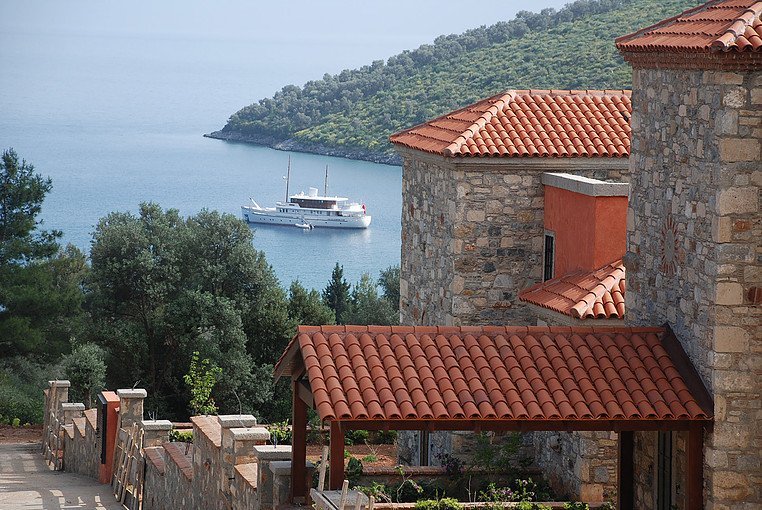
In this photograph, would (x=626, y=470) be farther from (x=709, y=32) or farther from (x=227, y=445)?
(x=709, y=32)

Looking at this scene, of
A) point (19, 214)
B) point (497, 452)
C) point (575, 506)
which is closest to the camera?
point (575, 506)

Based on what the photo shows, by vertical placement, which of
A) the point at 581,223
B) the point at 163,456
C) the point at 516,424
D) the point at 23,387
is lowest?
the point at 23,387

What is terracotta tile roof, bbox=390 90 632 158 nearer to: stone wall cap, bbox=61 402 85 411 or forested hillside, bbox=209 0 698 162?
stone wall cap, bbox=61 402 85 411

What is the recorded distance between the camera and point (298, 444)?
12977mm

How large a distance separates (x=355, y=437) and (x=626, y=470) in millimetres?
10791

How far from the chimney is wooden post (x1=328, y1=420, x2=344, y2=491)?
20.2ft

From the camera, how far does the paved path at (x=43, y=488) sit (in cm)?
1783

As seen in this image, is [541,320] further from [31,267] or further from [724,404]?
[31,267]

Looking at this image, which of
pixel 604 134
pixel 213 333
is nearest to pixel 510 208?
pixel 604 134

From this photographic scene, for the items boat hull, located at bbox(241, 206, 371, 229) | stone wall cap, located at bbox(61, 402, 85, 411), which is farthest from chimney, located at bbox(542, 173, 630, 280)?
boat hull, located at bbox(241, 206, 371, 229)

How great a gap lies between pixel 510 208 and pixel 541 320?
1.97 metres

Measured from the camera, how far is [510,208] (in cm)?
1877

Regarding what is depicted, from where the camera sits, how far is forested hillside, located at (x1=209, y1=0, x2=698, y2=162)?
66500 mm

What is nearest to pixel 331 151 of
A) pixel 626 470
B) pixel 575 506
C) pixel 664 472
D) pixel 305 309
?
pixel 305 309
